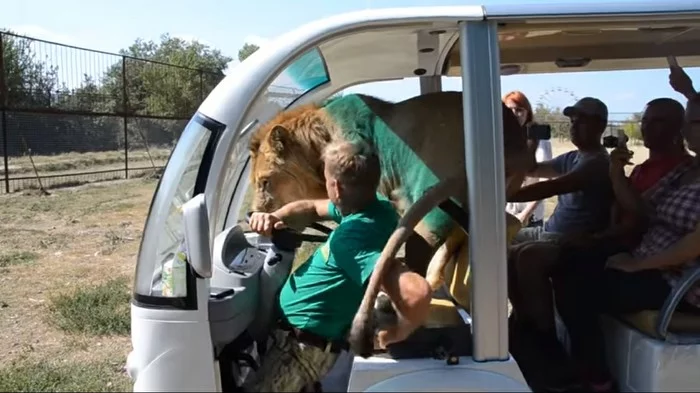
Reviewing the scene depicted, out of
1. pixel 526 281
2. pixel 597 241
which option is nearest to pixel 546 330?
pixel 526 281

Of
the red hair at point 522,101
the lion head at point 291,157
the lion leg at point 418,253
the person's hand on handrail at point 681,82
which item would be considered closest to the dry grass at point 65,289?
the lion head at point 291,157

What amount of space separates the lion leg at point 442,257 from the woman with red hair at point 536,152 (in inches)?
10.9

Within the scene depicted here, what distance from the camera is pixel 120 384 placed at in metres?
4.11

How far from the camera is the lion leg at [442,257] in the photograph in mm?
2311

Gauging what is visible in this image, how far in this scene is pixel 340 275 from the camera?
224cm

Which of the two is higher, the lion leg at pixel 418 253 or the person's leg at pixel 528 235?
the person's leg at pixel 528 235

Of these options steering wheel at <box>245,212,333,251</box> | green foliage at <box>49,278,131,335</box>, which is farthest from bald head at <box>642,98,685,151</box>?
green foliage at <box>49,278,131,335</box>

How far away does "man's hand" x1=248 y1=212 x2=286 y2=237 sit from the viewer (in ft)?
8.54

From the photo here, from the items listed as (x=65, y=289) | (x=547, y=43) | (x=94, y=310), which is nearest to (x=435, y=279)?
(x=547, y=43)

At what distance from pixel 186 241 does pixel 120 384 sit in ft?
8.46

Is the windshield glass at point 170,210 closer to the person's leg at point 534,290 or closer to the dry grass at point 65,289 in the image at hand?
the person's leg at point 534,290

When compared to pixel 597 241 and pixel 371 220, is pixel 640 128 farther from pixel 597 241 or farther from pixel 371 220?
pixel 371 220

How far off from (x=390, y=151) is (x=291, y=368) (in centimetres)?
87

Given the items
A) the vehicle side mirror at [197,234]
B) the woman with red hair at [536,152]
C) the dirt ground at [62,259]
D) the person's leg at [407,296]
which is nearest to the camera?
the vehicle side mirror at [197,234]
